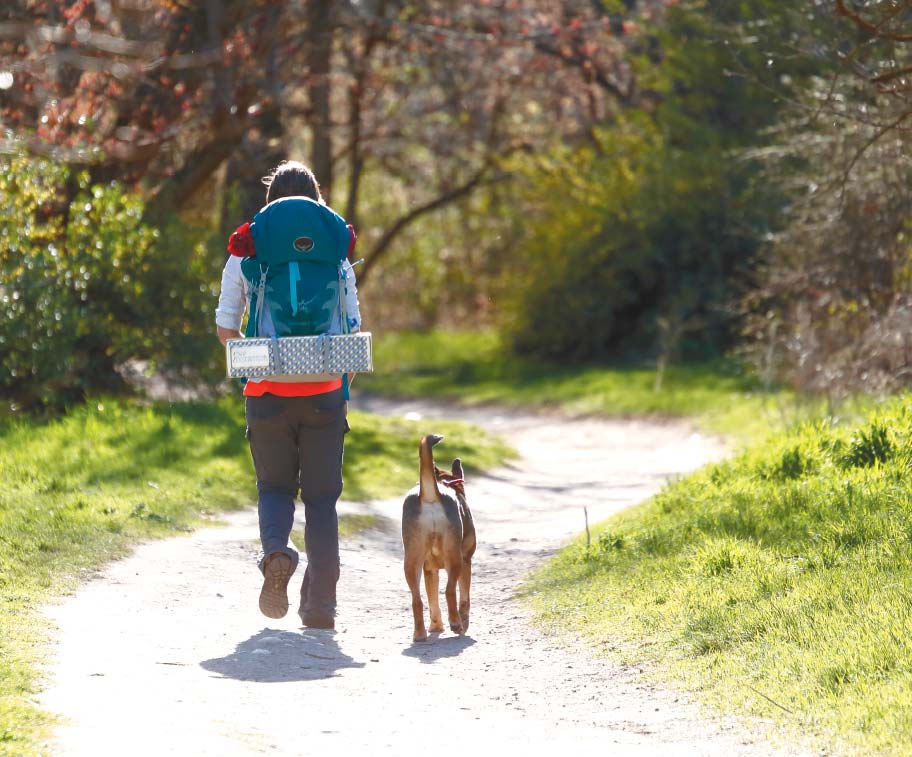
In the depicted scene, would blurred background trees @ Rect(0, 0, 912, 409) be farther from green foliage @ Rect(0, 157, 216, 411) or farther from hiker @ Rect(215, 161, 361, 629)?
hiker @ Rect(215, 161, 361, 629)

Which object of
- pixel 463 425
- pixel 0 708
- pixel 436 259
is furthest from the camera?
pixel 436 259

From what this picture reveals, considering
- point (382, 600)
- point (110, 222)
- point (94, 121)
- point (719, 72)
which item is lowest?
point (382, 600)

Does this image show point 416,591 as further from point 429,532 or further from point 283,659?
point 283,659

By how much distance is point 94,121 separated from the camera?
14312mm

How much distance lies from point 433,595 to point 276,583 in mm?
785

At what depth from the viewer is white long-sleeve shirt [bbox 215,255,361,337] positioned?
6.66 meters

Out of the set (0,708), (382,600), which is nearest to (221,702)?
(0,708)

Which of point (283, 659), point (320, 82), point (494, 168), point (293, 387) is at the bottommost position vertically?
point (283, 659)

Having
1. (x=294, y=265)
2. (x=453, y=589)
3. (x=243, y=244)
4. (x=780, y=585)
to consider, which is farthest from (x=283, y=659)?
(x=780, y=585)

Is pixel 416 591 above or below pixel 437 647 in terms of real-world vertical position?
above

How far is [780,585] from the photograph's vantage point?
6.75 metres

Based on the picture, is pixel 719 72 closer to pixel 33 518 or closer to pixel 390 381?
pixel 390 381

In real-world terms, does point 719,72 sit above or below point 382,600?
above

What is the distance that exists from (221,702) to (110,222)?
28.3ft
